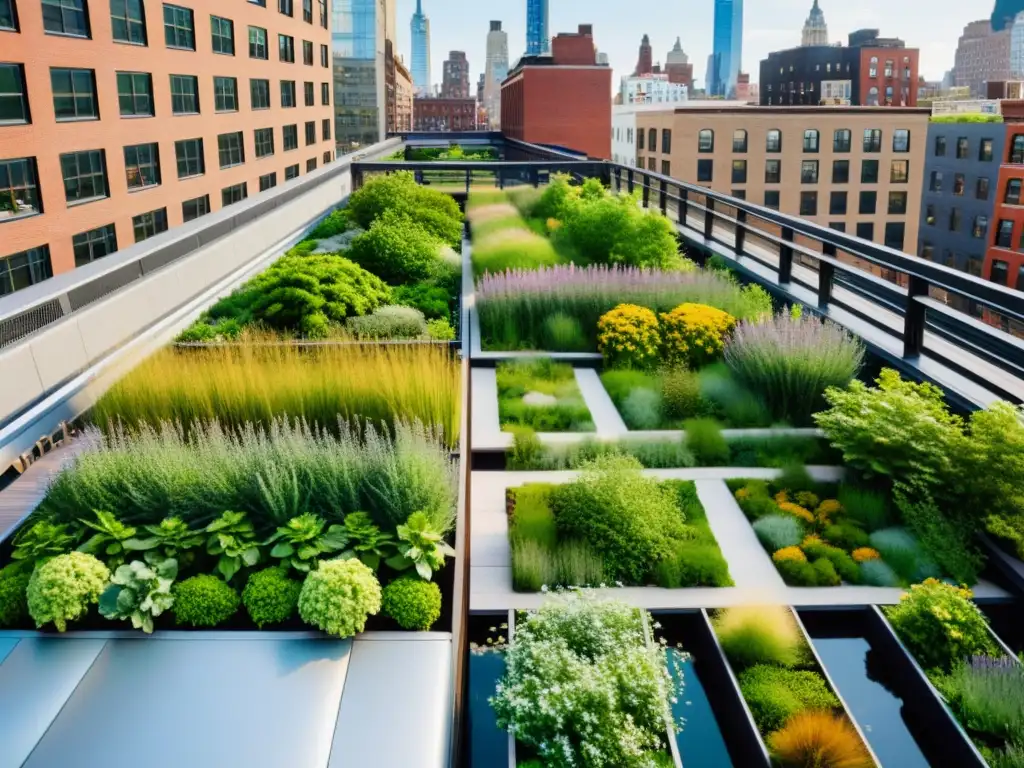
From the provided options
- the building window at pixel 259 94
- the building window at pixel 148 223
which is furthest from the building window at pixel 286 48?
the building window at pixel 148 223

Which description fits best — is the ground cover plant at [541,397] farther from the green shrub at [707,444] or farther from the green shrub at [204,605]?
the green shrub at [204,605]

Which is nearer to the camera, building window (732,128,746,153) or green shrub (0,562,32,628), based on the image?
green shrub (0,562,32,628)

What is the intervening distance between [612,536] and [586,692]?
1701mm

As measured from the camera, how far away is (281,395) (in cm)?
607

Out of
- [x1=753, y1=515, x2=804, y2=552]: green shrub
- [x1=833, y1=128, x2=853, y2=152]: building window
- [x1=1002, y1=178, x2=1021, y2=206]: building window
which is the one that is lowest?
[x1=1002, y1=178, x2=1021, y2=206]: building window

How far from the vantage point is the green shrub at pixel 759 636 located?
4.52 metres

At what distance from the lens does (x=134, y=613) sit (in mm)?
3990

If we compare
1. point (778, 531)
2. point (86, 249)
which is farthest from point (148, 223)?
point (778, 531)

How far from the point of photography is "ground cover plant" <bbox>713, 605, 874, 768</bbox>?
152 inches

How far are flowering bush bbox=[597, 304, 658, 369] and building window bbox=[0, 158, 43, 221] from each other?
73.9 feet

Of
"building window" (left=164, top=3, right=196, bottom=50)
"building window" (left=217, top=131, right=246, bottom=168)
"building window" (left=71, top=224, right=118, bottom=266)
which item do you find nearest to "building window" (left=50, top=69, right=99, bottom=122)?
"building window" (left=71, top=224, right=118, bottom=266)

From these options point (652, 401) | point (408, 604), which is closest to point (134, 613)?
point (408, 604)

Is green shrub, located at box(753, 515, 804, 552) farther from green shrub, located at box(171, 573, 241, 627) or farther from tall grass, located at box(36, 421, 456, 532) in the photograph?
green shrub, located at box(171, 573, 241, 627)

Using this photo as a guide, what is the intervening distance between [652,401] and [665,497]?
196cm
